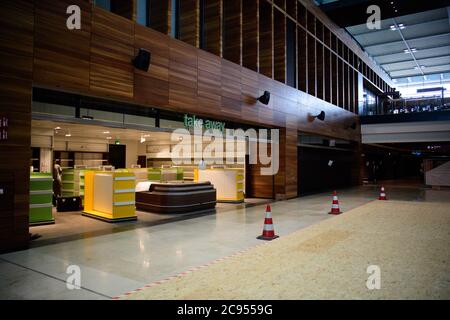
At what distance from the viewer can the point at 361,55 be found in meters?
23.4

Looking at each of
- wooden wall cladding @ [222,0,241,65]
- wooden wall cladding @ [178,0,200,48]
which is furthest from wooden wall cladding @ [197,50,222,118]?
wooden wall cladding @ [222,0,241,65]

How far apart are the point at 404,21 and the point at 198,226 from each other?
20371 mm

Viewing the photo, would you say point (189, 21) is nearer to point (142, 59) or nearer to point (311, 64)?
point (142, 59)

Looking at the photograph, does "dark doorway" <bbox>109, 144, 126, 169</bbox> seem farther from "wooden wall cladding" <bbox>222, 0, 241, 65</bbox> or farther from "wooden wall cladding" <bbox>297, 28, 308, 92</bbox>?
"wooden wall cladding" <bbox>297, 28, 308, 92</bbox>

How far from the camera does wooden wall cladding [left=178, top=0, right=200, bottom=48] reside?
961 cm

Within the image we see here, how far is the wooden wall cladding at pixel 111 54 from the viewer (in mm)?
6996

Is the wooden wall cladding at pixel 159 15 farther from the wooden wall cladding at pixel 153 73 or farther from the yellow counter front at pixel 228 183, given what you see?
the yellow counter front at pixel 228 183

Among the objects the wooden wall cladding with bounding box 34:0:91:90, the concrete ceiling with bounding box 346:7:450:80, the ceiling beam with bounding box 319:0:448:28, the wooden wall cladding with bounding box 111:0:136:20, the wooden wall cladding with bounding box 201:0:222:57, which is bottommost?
the wooden wall cladding with bounding box 34:0:91:90

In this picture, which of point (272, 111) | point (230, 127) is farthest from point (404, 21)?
point (230, 127)

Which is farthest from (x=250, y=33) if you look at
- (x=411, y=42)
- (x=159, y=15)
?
(x=411, y=42)

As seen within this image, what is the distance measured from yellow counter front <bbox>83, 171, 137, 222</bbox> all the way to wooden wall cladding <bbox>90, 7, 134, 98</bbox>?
2.10 metres

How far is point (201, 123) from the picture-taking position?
34.9 feet

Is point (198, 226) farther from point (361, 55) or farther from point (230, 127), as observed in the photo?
point (361, 55)

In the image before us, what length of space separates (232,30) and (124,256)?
29.7 feet
